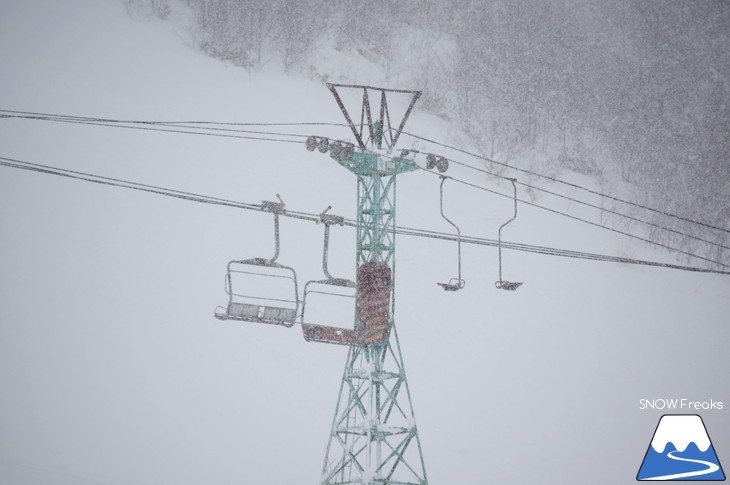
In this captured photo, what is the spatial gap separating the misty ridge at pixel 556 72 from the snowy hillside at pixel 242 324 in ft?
15.3

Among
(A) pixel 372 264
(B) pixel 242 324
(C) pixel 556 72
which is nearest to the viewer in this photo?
(A) pixel 372 264

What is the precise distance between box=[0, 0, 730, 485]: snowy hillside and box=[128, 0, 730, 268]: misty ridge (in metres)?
4.67

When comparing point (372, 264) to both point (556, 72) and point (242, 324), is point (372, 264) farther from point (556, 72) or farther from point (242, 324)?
point (556, 72)

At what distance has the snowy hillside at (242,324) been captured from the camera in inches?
866

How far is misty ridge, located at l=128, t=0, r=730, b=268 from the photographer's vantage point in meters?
41.8

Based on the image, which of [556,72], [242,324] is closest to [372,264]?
[242,324]

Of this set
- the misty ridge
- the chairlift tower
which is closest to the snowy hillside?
the misty ridge

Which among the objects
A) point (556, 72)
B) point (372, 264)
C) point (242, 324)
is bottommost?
point (242, 324)

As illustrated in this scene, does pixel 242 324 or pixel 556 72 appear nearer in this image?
pixel 242 324

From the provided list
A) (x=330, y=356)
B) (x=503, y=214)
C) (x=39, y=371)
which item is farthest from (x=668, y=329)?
(x=39, y=371)

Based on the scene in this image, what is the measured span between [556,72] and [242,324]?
111ft

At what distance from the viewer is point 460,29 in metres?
50.7

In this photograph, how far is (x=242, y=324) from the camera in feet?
87.4

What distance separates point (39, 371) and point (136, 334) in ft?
11.7
